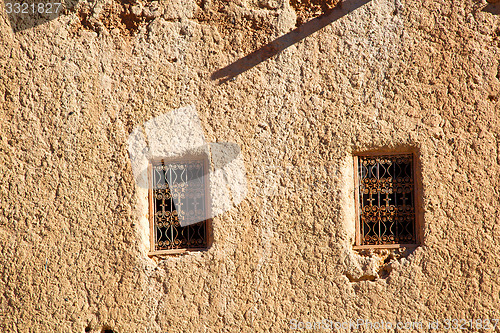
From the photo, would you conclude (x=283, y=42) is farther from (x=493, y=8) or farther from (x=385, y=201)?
(x=493, y=8)

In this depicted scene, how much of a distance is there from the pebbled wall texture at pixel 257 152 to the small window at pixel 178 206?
0.39 ft

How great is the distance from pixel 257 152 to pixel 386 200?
2.91 ft

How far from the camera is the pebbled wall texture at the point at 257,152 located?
2701 mm

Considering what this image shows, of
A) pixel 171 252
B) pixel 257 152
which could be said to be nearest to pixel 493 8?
pixel 257 152

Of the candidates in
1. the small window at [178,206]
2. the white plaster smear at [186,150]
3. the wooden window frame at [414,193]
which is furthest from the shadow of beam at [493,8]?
the small window at [178,206]

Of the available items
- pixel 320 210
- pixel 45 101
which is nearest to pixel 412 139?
pixel 320 210

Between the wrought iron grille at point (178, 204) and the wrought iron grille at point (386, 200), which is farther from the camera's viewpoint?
the wrought iron grille at point (178, 204)

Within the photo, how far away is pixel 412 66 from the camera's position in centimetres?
278

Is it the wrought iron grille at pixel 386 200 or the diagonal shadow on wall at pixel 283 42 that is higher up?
the diagonal shadow on wall at pixel 283 42

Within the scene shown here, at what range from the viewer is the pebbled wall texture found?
270cm

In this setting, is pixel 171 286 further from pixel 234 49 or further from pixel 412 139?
pixel 412 139

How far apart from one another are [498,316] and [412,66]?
1.62m

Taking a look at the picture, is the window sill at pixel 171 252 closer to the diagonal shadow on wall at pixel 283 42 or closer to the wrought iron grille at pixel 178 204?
the wrought iron grille at pixel 178 204

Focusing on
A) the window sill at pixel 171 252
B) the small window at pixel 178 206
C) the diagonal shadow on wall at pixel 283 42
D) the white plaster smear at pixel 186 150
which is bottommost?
the window sill at pixel 171 252
